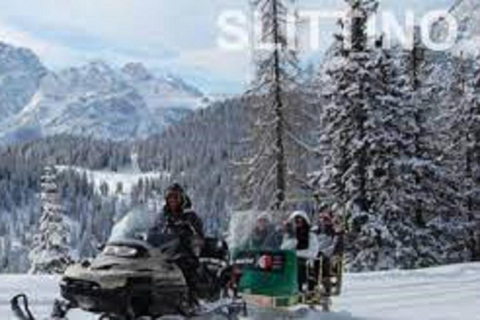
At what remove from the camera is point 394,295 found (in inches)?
748

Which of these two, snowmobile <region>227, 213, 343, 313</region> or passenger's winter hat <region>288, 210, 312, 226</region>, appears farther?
passenger's winter hat <region>288, 210, 312, 226</region>

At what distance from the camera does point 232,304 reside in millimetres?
13312

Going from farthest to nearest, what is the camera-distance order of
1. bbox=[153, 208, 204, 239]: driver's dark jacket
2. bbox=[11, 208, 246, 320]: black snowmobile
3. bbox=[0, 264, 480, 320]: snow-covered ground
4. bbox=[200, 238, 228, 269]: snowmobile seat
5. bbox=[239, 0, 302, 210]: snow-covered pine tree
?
bbox=[239, 0, 302, 210]: snow-covered pine tree → bbox=[0, 264, 480, 320]: snow-covered ground → bbox=[200, 238, 228, 269]: snowmobile seat → bbox=[153, 208, 204, 239]: driver's dark jacket → bbox=[11, 208, 246, 320]: black snowmobile

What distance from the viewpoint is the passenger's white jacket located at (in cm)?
1492

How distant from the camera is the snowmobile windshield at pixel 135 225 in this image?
11.7m

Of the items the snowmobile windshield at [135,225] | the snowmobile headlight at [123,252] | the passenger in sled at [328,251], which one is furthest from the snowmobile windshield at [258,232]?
the snowmobile headlight at [123,252]

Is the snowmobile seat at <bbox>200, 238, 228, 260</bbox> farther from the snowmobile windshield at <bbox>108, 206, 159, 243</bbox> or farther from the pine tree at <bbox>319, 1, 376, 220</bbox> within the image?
the pine tree at <bbox>319, 1, 376, 220</bbox>

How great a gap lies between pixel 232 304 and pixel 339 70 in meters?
19.2

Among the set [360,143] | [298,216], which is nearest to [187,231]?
[298,216]

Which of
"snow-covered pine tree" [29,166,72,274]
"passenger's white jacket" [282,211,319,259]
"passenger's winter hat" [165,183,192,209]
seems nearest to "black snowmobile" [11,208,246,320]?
"passenger's winter hat" [165,183,192,209]

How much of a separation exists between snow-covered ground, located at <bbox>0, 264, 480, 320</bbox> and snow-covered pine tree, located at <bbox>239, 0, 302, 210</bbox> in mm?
9055

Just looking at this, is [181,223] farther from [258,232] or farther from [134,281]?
[258,232]

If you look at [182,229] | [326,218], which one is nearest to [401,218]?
[326,218]

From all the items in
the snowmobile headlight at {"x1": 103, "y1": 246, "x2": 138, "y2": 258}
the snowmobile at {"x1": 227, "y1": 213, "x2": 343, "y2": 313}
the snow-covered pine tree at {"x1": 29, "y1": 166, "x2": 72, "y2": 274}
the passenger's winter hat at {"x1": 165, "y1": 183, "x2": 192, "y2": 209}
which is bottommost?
the snow-covered pine tree at {"x1": 29, "y1": 166, "x2": 72, "y2": 274}
